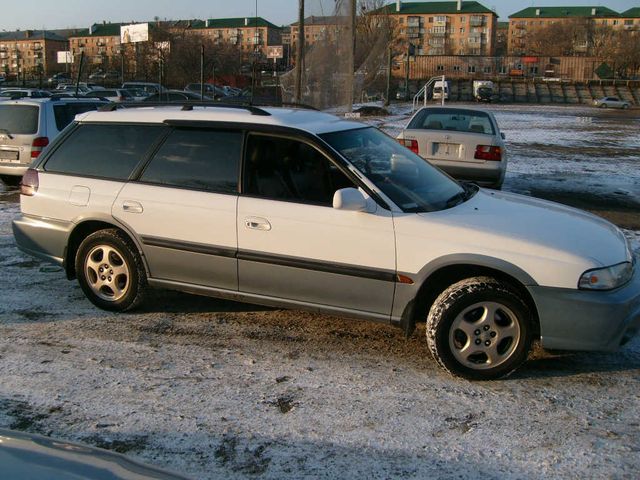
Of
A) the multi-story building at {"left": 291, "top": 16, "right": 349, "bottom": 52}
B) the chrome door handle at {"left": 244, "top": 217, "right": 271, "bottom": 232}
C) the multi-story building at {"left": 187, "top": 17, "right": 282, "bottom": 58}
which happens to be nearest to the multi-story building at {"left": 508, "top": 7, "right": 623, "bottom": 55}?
the multi-story building at {"left": 187, "top": 17, "right": 282, "bottom": 58}

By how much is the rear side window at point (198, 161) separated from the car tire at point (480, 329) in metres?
1.77

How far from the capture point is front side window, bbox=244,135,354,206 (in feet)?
14.7

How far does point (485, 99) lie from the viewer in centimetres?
7462

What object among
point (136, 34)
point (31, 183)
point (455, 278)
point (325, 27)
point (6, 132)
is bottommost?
point (455, 278)

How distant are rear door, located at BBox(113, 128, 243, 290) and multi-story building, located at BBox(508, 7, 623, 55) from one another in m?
142

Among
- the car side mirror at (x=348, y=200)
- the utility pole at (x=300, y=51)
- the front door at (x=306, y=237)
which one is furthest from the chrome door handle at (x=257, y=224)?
the utility pole at (x=300, y=51)

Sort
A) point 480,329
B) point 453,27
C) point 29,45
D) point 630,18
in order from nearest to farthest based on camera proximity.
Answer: point 480,329
point 453,27
point 630,18
point 29,45

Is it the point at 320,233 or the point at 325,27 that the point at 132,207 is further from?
the point at 325,27

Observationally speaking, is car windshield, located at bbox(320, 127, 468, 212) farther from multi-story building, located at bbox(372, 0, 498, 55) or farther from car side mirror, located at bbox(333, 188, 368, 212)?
multi-story building, located at bbox(372, 0, 498, 55)

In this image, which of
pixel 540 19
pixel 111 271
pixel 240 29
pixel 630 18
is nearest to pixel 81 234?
pixel 111 271

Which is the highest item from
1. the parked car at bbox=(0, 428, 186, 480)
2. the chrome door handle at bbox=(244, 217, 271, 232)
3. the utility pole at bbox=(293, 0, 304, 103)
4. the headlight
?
the utility pole at bbox=(293, 0, 304, 103)

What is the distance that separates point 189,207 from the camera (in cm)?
477

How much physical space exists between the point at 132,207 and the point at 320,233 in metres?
1.60

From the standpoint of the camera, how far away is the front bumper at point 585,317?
3.89 metres
